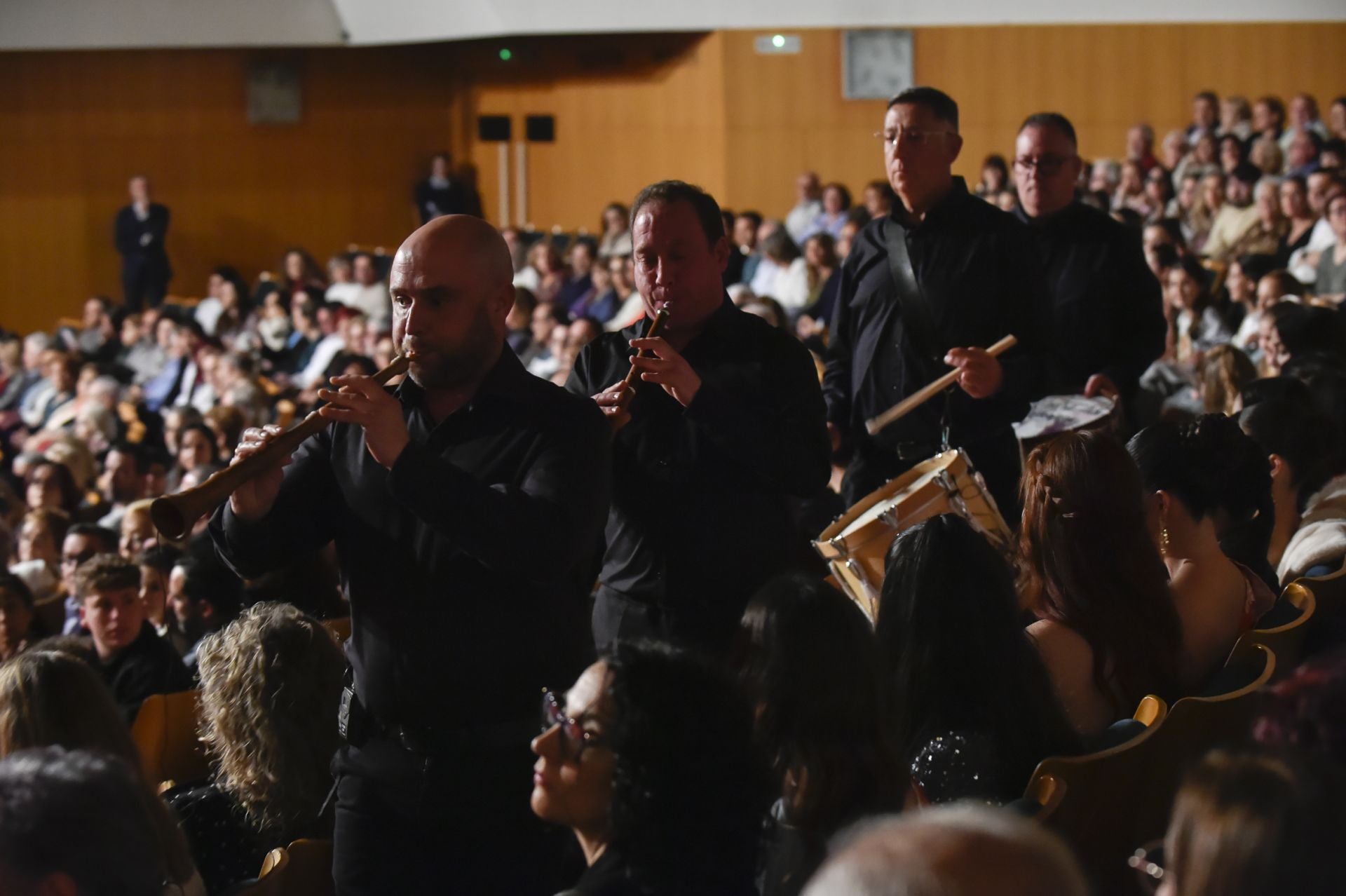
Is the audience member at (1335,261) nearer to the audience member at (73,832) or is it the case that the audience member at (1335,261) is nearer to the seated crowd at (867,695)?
the seated crowd at (867,695)

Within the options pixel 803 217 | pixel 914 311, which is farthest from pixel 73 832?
pixel 803 217

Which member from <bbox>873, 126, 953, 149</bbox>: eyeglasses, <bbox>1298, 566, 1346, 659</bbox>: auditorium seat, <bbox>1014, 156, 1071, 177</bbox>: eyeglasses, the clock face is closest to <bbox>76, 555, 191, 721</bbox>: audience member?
<bbox>873, 126, 953, 149</bbox>: eyeglasses

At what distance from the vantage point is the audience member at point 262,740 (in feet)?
9.07

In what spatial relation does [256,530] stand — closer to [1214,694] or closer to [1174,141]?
[1214,694]

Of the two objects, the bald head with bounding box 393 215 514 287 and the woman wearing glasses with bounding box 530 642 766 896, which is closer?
the woman wearing glasses with bounding box 530 642 766 896

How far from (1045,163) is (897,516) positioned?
133cm

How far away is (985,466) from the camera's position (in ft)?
11.6

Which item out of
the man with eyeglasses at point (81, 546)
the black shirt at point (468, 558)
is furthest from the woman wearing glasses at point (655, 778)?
the man with eyeglasses at point (81, 546)

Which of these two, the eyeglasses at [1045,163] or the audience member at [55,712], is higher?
the eyeglasses at [1045,163]

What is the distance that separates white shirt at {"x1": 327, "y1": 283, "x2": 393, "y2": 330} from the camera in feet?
42.3

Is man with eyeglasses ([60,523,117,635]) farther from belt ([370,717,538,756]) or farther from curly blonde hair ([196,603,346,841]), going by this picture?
belt ([370,717,538,756])

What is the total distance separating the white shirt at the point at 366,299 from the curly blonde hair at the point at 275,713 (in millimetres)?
9847

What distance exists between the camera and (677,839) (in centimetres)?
174

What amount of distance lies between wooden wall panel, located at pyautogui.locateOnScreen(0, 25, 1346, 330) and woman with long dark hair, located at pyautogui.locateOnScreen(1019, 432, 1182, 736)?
1158 cm
